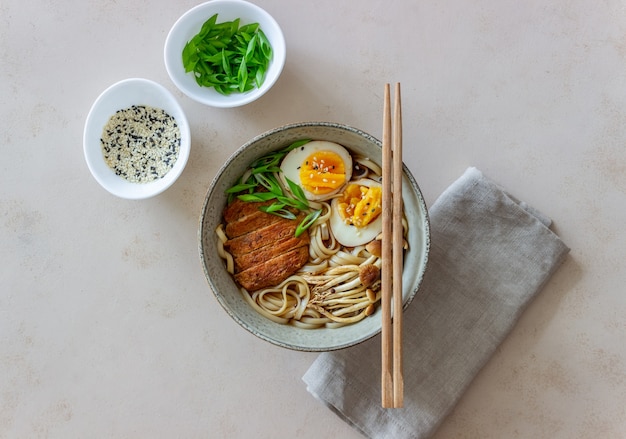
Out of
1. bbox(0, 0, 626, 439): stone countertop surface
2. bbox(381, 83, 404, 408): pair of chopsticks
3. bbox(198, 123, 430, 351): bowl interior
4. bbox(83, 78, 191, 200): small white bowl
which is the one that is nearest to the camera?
bbox(381, 83, 404, 408): pair of chopsticks

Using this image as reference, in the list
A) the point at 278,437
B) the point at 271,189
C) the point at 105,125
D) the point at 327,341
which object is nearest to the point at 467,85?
the point at 271,189

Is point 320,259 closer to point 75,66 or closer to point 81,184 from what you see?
point 81,184

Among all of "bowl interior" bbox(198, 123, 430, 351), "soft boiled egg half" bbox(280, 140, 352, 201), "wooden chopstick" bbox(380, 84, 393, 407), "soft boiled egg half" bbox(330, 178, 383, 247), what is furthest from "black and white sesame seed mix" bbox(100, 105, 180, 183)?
"wooden chopstick" bbox(380, 84, 393, 407)

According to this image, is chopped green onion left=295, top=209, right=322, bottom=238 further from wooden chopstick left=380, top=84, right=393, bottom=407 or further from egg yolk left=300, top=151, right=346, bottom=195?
wooden chopstick left=380, top=84, right=393, bottom=407

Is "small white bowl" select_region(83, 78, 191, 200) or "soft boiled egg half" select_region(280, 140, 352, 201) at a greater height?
"soft boiled egg half" select_region(280, 140, 352, 201)

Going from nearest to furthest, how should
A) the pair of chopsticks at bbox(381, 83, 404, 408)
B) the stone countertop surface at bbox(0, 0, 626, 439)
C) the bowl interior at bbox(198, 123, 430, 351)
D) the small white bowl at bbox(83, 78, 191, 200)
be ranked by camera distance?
1. the pair of chopsticks at bbox(381, 83, 404, 408)
2. the bowl interior at bbox(198, 123, 430, 351)
3. the small white bowl at bbox(83, 78, 191, 200)
4. the stone countertop surface at bbox(0, 0, 626, 439)

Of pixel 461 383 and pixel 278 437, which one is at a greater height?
pixel 461 383
